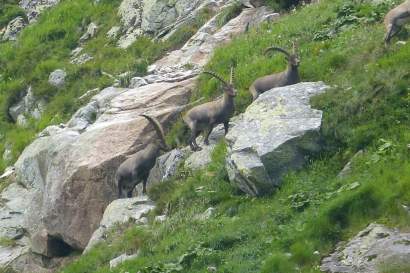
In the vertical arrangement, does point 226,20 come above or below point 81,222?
above

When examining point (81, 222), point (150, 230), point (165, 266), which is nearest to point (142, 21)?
point (81, 222)

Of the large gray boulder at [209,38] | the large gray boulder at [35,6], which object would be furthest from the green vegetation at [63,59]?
the large gray boulder at [35,6]

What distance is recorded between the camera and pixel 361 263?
48.5 ft

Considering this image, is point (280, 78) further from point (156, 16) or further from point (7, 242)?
point (156, 16)

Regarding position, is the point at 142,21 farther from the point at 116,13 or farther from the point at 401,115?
the point at 401,115

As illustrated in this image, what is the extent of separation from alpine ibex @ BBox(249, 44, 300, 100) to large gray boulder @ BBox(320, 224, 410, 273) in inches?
292

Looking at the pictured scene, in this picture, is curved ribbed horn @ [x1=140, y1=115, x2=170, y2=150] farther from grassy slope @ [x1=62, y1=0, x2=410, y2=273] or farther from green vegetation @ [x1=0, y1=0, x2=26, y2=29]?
green vegetation @ [x1=0, y1=0, x2=26, y2=29]

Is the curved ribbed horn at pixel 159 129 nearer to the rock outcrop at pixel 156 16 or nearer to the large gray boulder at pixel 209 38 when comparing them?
the large gray boulder at pixel 209 38

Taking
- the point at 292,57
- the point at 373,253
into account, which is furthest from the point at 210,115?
the point at 373,253

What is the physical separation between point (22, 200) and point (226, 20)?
8324 mm

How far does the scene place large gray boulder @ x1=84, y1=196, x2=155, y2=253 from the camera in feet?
69.7

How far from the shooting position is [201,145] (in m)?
23.2

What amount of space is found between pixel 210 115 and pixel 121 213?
127 inches

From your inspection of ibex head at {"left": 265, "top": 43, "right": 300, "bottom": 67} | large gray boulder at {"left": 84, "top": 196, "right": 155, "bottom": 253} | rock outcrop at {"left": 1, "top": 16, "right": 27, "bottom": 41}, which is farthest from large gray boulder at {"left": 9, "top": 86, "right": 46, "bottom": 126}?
ibex head at {"left": 265, "top": 43, "right": 300, "bottom": 67}
